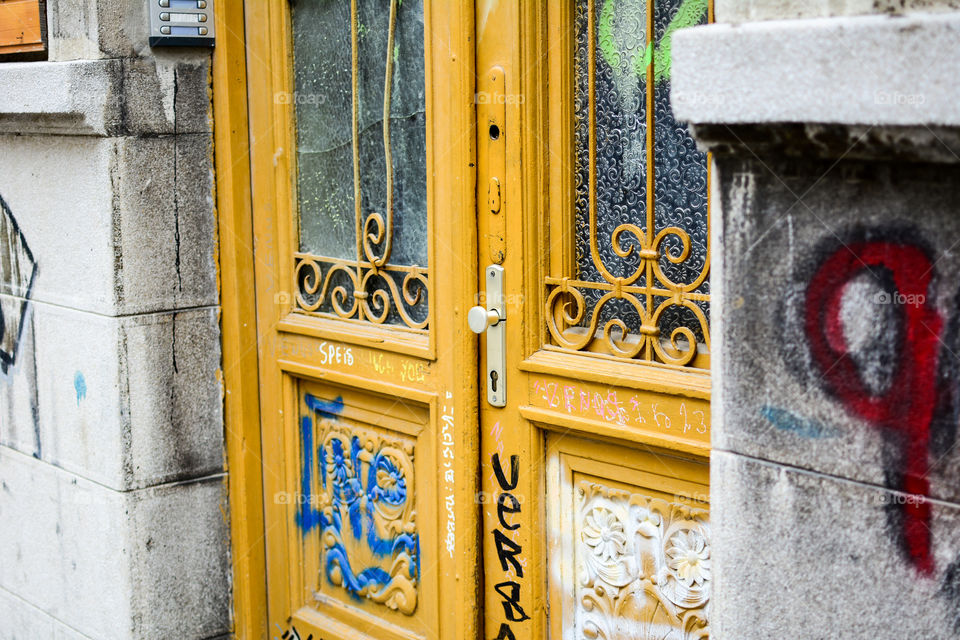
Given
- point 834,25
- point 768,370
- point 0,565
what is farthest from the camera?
point 0,565

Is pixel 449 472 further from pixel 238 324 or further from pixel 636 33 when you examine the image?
pixel 636 33

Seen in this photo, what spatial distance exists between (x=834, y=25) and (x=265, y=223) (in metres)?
2.60

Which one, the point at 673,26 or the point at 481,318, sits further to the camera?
the point at 481,318

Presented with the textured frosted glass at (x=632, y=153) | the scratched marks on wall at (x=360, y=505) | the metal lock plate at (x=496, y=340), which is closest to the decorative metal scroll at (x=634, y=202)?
the textured frosted glass at (x=632, y=153)

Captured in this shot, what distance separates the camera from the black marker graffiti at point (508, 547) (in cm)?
335

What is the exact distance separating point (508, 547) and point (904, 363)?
172 cm

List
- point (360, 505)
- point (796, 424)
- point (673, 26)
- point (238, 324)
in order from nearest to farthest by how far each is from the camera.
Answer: point (796, 424)
point (673, 26)
point (360, 505)
point (238, 324)

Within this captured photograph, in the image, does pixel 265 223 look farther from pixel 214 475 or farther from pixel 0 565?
pixel 0 565

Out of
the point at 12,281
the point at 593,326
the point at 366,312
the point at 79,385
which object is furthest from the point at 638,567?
the point at 12,281

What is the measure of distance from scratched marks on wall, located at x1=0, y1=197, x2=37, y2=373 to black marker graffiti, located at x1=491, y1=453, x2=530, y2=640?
216cm

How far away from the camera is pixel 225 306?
414cm

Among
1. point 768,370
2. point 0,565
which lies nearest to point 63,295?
point 0,565

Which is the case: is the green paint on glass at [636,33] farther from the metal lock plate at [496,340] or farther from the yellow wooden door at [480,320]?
the metal lock plate at [496,340]

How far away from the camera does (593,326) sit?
3.10 meters
